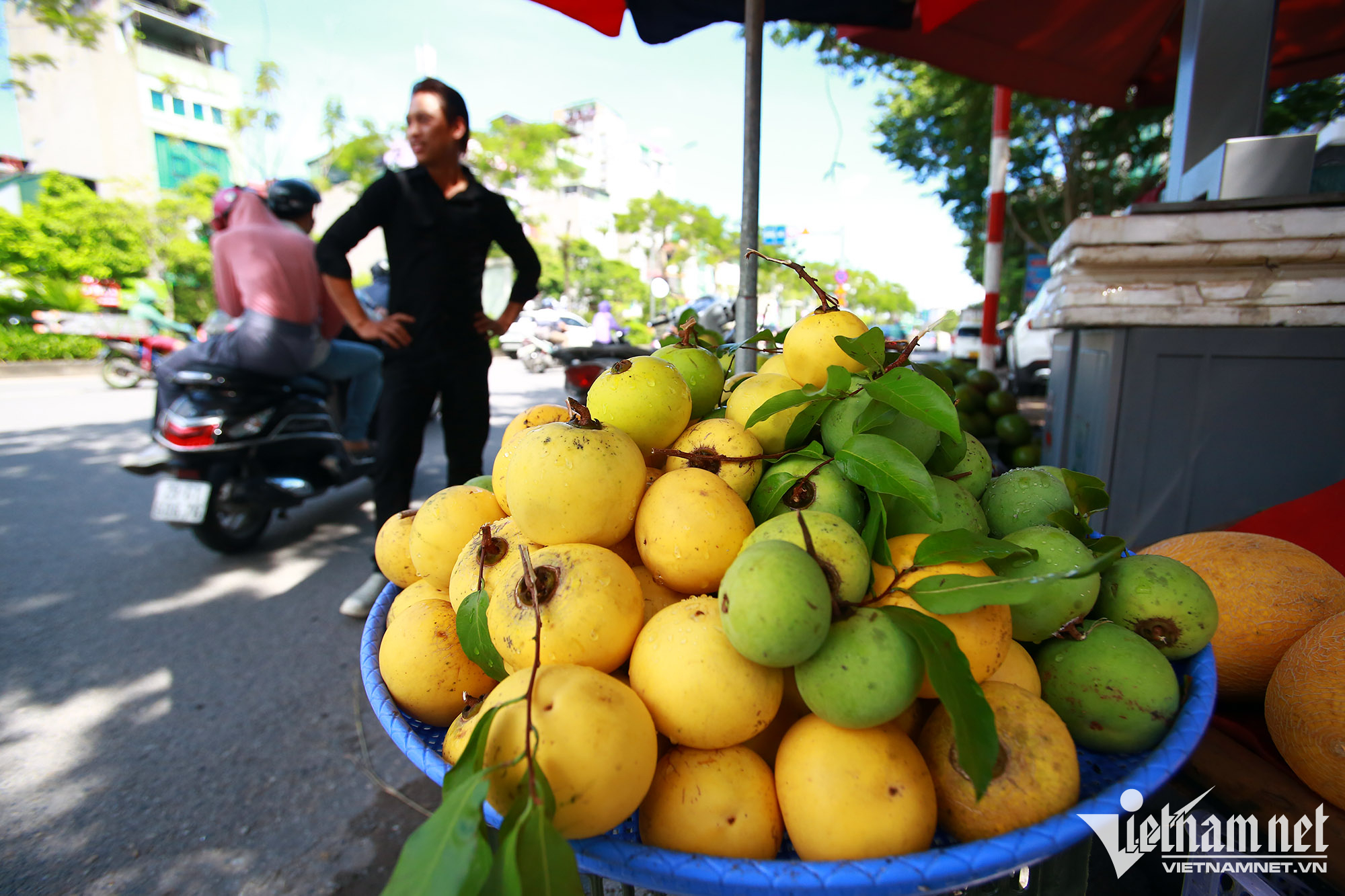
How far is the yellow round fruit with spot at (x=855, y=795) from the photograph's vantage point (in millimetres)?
751

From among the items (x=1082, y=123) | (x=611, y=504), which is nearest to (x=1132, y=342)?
(x=611, y=504)

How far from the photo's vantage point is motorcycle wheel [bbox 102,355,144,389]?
36.3 ft

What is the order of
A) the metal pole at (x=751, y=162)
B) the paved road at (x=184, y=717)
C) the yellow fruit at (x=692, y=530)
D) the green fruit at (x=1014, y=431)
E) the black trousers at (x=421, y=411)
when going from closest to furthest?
the yellow fruit at (x=692, y=530) < the paved road at (x=184, y=717) < the metal pole at (x=751, y=162) < the black trousers at (x=421, y=411) < the green fruit at (x=1014, y=431)

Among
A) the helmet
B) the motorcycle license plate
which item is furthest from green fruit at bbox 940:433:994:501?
the helmet

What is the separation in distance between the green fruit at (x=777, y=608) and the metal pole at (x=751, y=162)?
1.67m

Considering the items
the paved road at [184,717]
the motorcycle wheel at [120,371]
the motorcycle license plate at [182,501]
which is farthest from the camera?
the motorcycle wheel at [120,371]

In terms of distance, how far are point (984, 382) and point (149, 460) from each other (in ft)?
17.5

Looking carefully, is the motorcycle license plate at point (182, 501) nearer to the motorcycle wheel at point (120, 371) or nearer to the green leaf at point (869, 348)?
the green leaf at point (869, 348)

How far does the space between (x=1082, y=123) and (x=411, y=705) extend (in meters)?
11.9

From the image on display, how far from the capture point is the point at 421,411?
10.1ft

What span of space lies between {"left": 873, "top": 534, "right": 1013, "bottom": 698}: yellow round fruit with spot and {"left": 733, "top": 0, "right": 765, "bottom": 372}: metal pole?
152 centimetres

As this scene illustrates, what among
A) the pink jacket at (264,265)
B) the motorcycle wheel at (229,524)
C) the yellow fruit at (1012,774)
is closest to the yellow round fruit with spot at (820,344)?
the yellow fruit at (1012,774)

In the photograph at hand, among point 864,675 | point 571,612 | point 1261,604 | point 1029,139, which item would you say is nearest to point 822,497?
point 864,675

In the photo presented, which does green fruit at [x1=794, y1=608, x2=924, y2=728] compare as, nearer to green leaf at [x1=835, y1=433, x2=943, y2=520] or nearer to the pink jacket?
green leaf at [x1=835, y1=433, x2=943, y2=520]
